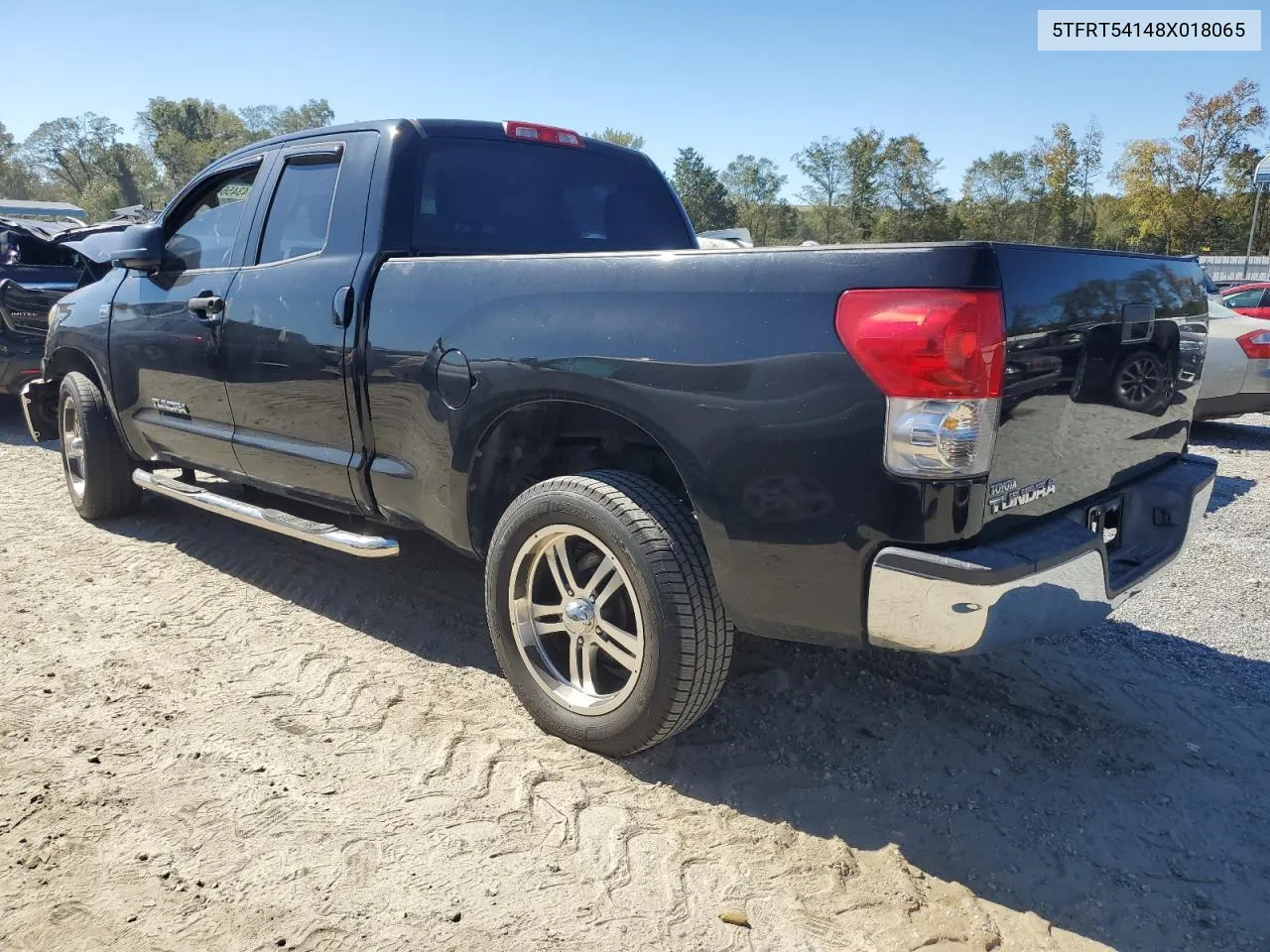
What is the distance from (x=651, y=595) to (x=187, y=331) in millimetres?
2846

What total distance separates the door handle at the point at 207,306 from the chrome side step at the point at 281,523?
32.3 inches

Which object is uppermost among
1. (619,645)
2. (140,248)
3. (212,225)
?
(212,225)

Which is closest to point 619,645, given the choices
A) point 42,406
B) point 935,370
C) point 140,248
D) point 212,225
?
point 935,370

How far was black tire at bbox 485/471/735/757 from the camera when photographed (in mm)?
2453

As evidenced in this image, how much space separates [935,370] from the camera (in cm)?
199

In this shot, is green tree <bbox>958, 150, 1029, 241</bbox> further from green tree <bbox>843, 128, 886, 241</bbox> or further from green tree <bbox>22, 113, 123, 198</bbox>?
green tree <bbox>22, 113, 123, 198</bbox>

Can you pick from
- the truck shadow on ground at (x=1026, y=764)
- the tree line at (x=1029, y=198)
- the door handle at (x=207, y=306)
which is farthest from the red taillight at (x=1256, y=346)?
the tree line at (x=1029, y=198)

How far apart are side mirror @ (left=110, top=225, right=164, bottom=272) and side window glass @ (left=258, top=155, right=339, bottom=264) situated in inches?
30.6

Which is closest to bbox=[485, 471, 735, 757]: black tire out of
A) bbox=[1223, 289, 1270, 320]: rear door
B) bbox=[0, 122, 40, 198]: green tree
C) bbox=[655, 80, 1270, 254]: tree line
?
bbox=[1223, 289, 1270, 320]: rear door

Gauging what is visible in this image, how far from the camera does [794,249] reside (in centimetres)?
220

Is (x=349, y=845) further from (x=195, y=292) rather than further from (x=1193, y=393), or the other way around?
(x=1193, y=393)

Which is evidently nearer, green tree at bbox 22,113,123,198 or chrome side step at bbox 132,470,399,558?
chrome side step at bbox 132,470,399,558

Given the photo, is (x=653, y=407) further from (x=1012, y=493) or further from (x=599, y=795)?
(x=599, y=795)

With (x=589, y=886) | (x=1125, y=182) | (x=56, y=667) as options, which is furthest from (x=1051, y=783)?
(x=1125, y=182)
